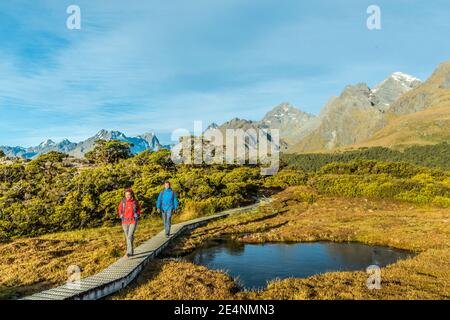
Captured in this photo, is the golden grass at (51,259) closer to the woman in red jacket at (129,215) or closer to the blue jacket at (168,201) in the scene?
the woman in red jacket at (129,215)

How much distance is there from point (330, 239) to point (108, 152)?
66736mm

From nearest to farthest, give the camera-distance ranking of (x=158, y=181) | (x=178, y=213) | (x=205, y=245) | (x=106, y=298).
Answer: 1. (x=106, y=298)
2. (x=205, y=245)
3. (x=178, y=213)
4. (x=158, y=181)

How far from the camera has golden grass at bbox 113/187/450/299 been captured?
43.3ft

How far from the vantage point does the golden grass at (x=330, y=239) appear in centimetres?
1319

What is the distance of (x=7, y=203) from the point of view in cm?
3756

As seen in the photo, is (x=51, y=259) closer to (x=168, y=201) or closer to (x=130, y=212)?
(x=130, y=212)

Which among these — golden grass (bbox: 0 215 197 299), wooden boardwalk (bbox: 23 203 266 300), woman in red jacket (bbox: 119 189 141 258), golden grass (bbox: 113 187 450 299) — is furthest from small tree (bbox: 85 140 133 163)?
woman in red jacket (bbox: 119 189 141 258)

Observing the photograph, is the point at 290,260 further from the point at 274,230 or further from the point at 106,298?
the point at 106,298

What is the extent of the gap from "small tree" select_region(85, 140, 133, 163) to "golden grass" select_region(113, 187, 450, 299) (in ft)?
157

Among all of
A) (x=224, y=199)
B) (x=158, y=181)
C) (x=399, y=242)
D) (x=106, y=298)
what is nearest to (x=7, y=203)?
(x=158, y=181)

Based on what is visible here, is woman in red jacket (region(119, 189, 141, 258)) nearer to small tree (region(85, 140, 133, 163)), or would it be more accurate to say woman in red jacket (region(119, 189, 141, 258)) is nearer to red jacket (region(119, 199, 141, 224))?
red jacket (region(119, 199, 141, 224))

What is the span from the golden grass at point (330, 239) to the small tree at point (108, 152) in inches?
1889
